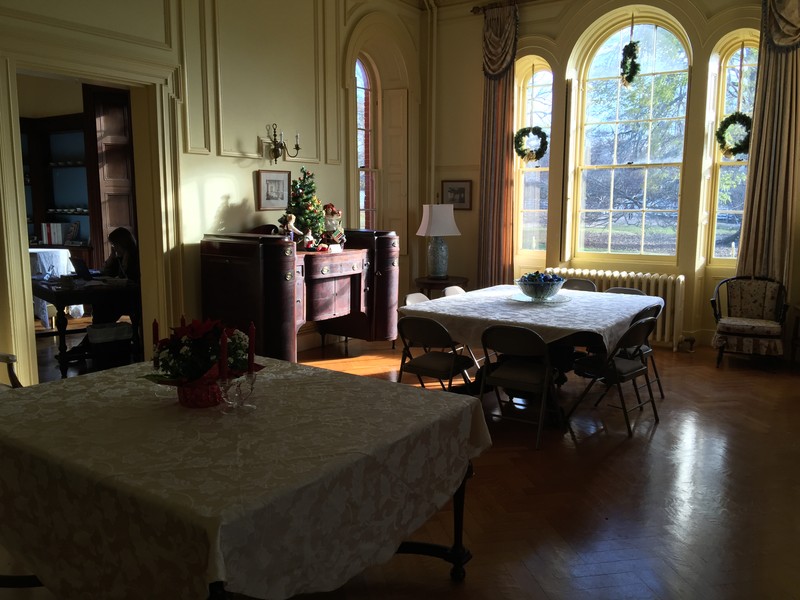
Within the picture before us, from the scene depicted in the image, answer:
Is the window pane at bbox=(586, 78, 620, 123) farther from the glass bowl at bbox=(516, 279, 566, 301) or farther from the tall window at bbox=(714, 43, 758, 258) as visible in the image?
Result: the glass bowl at bbox=(516, 279, 566, 301)

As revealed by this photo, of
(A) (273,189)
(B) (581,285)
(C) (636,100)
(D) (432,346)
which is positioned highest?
(C) (636,100)

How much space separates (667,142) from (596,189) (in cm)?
97

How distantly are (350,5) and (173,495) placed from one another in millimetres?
6925

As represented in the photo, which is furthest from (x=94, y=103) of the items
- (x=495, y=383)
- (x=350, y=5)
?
(x=495, y=383)

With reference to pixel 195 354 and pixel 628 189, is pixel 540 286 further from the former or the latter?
pixel 195 354

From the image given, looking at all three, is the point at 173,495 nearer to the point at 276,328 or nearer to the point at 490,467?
the point at 490,467

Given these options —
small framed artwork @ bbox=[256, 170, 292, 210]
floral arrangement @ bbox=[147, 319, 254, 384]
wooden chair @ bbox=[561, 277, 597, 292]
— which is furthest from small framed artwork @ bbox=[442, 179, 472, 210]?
floral arrangement @ bbox=[147, 319, 254, 384]

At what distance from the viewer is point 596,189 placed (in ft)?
27.4

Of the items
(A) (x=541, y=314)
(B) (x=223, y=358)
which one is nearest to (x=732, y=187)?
(A) (x=541, y=314)

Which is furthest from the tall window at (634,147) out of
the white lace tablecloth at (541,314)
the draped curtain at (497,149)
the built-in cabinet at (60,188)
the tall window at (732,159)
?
the built-in cabinet at (60,188)

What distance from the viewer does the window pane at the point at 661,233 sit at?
790 centimetres

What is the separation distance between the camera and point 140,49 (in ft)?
18.2

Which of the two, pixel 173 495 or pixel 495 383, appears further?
pixel 495 383

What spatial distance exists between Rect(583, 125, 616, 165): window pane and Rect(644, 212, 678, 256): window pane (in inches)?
34.6
